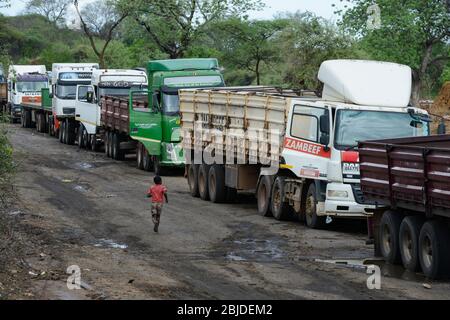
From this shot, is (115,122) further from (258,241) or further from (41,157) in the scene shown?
(258,241)

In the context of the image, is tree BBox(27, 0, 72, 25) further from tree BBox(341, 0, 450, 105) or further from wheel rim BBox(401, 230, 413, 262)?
wheel rim BBox(401, 230, 413, 262)

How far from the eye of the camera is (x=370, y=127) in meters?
19.9

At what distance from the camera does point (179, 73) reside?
3100 centimetres

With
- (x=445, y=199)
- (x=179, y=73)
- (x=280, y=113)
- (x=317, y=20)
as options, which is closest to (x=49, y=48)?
(x=317, y=20)

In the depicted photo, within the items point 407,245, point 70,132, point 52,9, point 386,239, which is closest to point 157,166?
point 70,132

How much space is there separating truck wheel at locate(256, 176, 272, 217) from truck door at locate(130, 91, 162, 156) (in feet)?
28.0

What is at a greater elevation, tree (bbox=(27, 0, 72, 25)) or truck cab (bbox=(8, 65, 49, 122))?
tree (bbox=(27, 0, 72, 25))

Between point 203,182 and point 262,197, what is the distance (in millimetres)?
3619

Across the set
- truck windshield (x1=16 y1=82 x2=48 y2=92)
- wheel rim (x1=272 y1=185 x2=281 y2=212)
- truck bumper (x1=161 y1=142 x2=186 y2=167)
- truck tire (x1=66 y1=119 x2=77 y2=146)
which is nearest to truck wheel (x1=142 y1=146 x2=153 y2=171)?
truck bumper (x1=161 y1=142 x2=186 y2=167)

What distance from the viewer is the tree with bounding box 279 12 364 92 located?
41.8m

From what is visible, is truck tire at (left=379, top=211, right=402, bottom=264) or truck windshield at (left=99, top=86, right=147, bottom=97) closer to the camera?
truck tire at (left=379, top=211, right=402, bottom=264)

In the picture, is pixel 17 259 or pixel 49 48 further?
pixel 49 48

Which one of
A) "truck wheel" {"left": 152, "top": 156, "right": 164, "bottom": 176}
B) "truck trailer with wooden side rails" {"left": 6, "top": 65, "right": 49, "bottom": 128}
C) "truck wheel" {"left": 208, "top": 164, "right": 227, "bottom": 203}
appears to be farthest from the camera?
"truck trailer with wooden side rails" {"left": 6, "top": 65, "right": 49, "bottom": 128}
